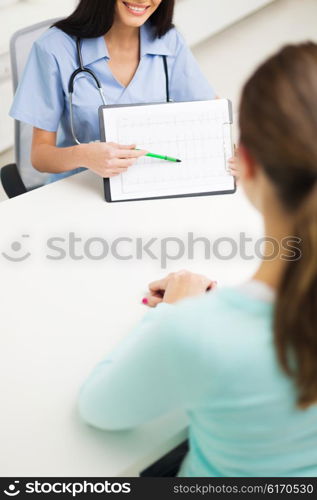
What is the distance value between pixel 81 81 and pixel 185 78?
31 cm

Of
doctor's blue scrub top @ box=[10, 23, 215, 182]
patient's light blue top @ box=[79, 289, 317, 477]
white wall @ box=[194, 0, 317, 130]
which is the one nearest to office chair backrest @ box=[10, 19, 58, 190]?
doctor's blue scrub top @ box=[10, 23, 215, 182]

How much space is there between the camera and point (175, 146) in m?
1.52

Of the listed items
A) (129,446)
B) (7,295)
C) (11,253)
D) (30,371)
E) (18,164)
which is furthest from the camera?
(18,164)

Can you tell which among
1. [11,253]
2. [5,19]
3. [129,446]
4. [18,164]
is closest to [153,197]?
[11,253]

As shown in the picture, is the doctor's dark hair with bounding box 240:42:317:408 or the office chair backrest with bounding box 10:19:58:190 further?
the office chair backrest with bounding box 10:19:58:190

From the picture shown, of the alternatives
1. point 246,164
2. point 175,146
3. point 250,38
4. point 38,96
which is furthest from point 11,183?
point 250,38

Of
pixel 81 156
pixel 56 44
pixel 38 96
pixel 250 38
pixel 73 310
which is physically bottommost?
pixel 250 38

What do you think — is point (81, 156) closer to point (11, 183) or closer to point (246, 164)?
point (11, 183)

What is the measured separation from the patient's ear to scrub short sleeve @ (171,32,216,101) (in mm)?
1127

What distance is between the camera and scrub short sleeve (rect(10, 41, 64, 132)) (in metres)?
1.65

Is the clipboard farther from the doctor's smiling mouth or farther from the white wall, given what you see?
the white wall

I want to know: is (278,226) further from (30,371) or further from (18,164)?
(18,164)

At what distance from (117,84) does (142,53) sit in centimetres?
10
